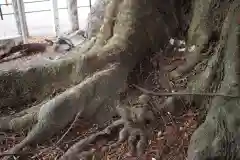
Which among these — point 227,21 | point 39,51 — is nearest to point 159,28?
point 227,21

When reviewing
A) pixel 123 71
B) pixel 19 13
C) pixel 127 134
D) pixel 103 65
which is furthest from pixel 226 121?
pixel 19 13

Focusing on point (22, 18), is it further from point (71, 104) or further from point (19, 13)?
point (71, 104)

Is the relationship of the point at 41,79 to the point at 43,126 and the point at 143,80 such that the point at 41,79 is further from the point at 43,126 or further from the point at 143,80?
the point at 143,80

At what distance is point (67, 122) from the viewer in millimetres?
3129

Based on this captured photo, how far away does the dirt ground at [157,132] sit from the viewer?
9.48 feet

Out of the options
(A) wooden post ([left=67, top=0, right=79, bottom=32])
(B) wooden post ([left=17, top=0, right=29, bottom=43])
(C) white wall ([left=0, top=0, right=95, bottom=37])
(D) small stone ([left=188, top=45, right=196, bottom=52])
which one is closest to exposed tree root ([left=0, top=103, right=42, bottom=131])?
(D) small stone ([left=188, top=45, right=196, bottom=52])

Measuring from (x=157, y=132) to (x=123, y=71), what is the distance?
0.70 meters

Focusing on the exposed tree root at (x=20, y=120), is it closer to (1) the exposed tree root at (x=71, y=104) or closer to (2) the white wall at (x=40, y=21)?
(1) the exposed tree root at (x=71, y=104)

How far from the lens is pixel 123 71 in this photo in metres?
3.42

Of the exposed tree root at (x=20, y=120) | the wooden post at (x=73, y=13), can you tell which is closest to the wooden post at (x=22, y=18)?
the wooden post at (x=73, y=13)

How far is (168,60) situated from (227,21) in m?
0.90

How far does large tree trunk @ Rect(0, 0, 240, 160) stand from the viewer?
296 centimetres

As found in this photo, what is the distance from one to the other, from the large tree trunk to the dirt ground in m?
0.09

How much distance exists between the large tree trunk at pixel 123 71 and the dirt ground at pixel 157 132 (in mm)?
89
